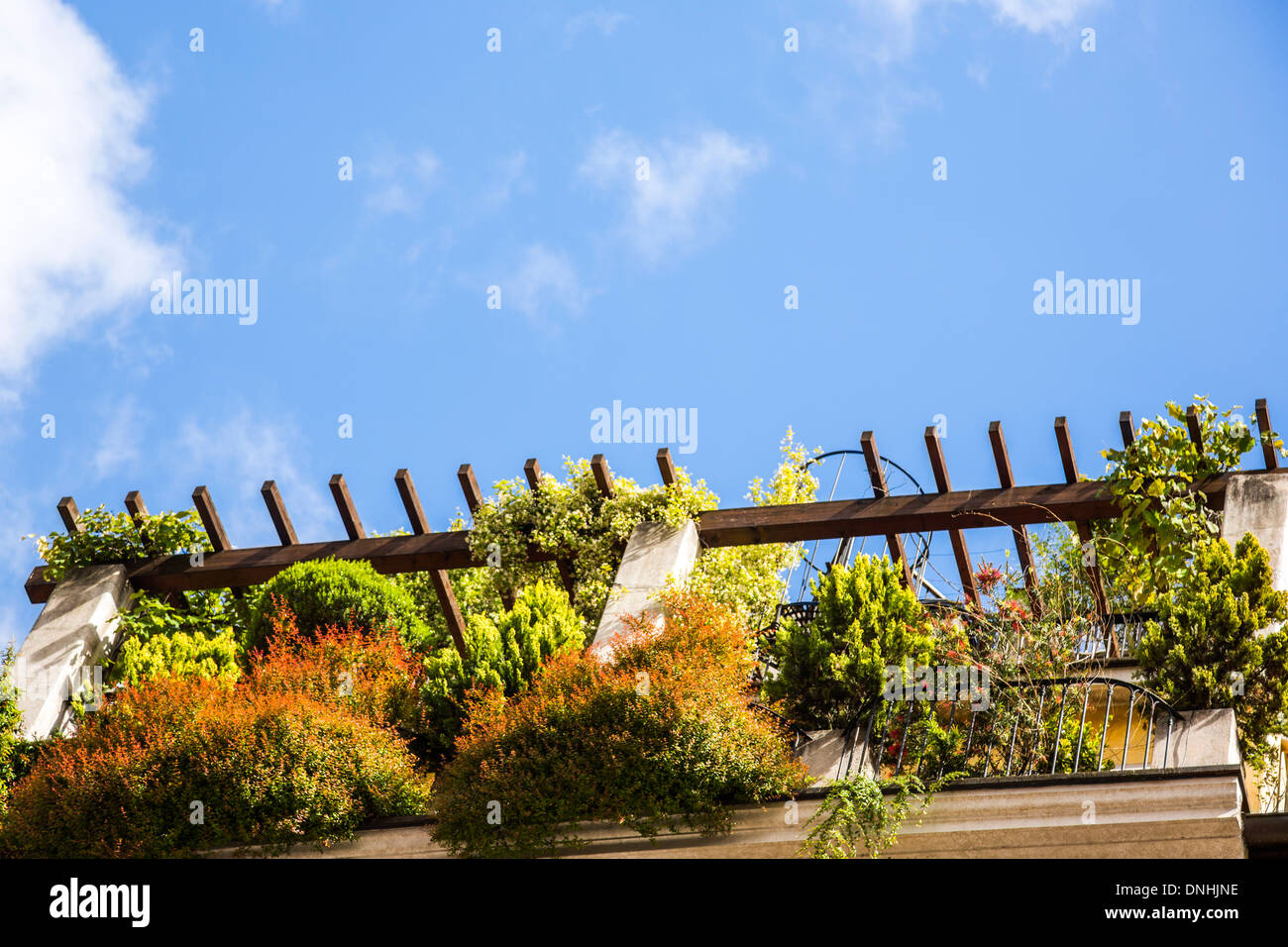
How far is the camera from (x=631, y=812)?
24.8 ft

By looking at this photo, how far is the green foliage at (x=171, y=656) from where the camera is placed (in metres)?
10.6

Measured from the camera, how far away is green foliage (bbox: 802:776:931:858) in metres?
7.12

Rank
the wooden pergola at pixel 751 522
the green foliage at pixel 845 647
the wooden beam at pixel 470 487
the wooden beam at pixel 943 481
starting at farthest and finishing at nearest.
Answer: the wooden beam at pixel 470 487
the wooden beam at pixel 943 481
the wooden pergola at pixel 751 522
the green foliage at pixel 845 647

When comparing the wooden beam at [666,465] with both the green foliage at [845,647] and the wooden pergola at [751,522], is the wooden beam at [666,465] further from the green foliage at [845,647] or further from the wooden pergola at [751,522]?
the green foliage at [845,647]

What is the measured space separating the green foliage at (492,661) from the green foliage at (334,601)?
3.86ft

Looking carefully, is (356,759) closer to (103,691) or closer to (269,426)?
(103,691)

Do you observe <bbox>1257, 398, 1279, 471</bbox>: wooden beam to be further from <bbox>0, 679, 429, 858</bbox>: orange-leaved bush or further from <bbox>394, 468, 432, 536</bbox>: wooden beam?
<bbox>394, 468, 432, 536</bbox>: wooden beam

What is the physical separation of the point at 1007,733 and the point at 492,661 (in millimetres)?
3433

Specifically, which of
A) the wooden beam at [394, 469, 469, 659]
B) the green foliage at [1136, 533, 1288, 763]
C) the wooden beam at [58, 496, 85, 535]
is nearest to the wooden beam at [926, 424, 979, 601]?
the green foliage at [1136, 533, 1288, 763]

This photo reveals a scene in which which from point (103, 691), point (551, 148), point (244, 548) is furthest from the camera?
point (551, 148)

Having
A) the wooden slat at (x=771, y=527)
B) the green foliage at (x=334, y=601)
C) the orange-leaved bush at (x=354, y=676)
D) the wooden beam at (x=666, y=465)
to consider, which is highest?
the wooden beam at (x=666, y=465)

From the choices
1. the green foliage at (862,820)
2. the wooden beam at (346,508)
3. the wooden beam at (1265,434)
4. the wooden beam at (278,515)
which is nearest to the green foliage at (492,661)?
the green foliage at (862,820)
